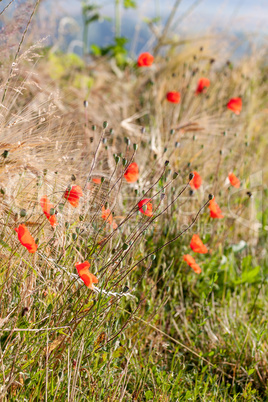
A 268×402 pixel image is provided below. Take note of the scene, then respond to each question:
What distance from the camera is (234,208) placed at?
2.88 m

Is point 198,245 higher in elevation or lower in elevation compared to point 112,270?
lower

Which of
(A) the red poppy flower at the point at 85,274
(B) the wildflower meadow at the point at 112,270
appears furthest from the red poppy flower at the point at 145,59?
(A) the red poppy flower at the point at 85,274

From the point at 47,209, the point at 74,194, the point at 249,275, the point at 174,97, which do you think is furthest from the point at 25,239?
the point at 174,97

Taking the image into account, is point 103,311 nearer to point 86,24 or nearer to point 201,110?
point 201,110

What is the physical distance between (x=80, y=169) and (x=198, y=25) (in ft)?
10.7

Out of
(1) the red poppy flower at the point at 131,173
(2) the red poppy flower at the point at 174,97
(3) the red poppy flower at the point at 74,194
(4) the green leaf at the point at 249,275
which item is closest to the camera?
(3) the red poppy flower at the point at 74,194

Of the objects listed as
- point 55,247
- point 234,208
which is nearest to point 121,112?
point 234,208

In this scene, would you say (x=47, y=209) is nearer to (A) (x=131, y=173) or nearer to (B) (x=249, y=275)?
(A) (x=131, y=173)

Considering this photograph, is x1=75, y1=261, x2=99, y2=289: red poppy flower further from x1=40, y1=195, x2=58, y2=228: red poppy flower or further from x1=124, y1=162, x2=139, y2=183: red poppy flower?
x1=124, y1=162, x2=139, y2=183: red poppy flower

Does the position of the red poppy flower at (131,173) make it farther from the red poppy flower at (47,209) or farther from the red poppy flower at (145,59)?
the red poppy flower at (145,59)

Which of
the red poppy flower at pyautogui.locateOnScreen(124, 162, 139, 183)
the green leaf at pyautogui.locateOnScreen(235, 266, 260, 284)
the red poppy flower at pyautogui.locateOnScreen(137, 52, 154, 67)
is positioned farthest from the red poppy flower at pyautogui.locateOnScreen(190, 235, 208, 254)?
the red poppy flower at pyautogui.locateOnScreen(137, 52, 154, 67)

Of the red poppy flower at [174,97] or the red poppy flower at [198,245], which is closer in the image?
the red poppy flower at [198,245]

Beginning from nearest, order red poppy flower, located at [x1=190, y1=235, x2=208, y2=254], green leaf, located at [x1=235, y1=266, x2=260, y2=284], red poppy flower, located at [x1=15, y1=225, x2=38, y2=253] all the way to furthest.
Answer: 1. red poppy flower, located at [x1=15, y1=225, x2=38, y2=253]
2. red poppy flower, located at [x1=190, y1=235, x2=208, y2=254]
3. green leaf, located at [x1=235, y1=266, x2=260, y2=284]

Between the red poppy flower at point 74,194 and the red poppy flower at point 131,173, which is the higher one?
the red poppy flower at point 74,194
